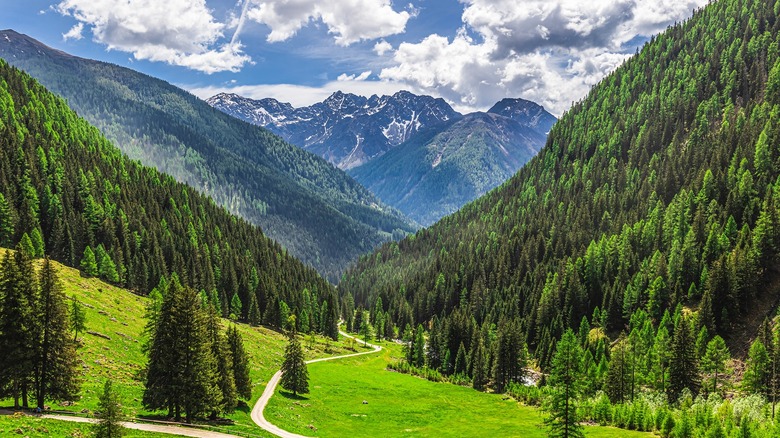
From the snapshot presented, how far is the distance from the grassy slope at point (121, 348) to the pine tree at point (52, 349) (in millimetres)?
2547

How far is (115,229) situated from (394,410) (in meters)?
111

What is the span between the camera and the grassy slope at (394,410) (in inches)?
2933

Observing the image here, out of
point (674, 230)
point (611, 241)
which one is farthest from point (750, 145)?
point (611, 241)

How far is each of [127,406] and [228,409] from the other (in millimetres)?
12106

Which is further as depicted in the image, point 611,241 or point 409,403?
point 611,241

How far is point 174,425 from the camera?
171 ft

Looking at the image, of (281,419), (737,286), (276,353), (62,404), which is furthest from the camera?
(276,353)

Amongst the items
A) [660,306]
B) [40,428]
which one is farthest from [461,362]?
[40,428]

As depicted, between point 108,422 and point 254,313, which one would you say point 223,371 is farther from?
point 254,313

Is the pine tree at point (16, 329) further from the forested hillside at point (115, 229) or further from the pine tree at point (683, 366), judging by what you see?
the pine tree at point (683, 366)

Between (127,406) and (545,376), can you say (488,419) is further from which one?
(127,406)

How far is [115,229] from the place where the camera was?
504 ft

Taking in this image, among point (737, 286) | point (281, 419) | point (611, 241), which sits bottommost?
point (281, 419)

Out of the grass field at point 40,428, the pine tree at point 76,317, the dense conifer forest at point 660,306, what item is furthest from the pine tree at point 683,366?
the pine tree at point 76,317
